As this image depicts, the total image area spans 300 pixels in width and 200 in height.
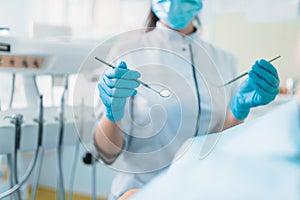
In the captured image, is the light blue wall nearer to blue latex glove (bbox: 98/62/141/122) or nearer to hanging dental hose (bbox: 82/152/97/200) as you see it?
blue latex glove (bbox: 98/62/141/122)

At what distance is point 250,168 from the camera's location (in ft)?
1.61

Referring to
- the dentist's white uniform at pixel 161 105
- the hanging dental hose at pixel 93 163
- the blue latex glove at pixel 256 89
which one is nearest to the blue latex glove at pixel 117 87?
the dentist's white uniform at pixel 161 105

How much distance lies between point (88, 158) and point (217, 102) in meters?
0.81

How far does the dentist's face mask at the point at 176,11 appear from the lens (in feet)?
3.40

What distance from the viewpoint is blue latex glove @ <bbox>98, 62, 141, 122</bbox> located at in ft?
2.71

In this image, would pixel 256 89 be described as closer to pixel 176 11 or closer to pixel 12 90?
pixel 176 11

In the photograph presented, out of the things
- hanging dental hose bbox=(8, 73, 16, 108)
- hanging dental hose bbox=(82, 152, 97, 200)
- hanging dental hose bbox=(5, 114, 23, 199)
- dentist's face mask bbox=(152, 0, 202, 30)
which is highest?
dentist's face mask bbox=(152, 0, 202, 30)

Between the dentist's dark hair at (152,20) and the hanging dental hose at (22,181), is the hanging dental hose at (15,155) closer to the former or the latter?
the hanging dental hose at (22,181)

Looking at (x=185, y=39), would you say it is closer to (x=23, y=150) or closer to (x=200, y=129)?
(x=200, y=129)

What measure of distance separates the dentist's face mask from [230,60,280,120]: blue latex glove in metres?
0.26

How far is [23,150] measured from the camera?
1.14 metres

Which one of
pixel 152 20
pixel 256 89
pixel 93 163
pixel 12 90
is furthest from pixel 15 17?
pixel 256 89

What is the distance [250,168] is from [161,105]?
1.58 ft

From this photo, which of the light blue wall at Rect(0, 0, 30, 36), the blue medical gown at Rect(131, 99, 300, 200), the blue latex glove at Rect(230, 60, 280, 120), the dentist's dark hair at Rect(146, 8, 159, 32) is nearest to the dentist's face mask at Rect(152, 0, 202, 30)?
the dentist's dark hair at Rect(146, 8, 159, 32)
